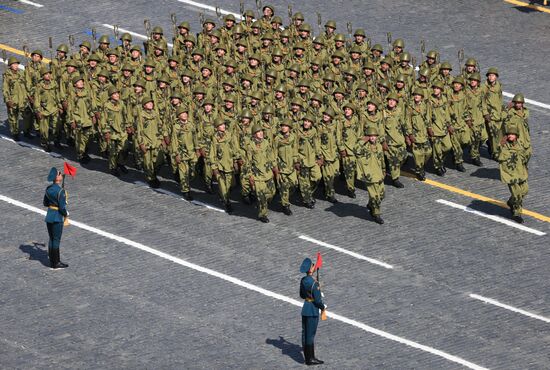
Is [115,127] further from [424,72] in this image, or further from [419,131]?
[424,72]

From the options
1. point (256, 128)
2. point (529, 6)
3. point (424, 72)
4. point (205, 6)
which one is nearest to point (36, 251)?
point (256, 128)

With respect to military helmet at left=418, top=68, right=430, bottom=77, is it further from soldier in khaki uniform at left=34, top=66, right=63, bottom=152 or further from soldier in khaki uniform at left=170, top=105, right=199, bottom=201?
soldier in khaki uniform at left=34, top=66, right=63, bottom=152

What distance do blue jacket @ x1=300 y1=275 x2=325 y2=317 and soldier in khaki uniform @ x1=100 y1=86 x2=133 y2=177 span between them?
11.3m

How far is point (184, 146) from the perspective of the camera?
158 ft

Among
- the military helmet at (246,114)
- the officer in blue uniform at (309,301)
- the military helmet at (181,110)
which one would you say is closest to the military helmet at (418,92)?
the military helmet at (246,114)

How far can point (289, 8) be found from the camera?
183ft

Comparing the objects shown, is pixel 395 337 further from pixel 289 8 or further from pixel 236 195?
pixel 289 8

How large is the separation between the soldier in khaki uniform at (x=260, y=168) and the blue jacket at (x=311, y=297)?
768 cm

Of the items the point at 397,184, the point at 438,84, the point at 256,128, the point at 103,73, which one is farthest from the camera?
the point at 103,73

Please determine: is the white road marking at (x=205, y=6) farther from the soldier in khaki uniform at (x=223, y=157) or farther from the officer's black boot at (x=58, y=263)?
the officer's black boot at (x=58, y=263)

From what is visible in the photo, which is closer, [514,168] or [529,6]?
[514,168]

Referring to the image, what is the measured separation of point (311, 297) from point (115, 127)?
38.7 feet

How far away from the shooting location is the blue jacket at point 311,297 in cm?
3931

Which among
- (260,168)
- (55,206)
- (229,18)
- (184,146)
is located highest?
(229,18)
